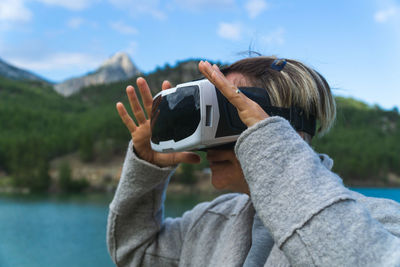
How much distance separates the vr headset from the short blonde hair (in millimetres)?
49

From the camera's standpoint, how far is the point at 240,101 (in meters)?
1.10

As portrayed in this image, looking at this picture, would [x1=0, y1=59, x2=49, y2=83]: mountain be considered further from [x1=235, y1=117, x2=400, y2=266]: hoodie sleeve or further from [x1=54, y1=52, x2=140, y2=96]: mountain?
[x1=235, y1=117, x2=400, y2=266]: hoodie sleeve

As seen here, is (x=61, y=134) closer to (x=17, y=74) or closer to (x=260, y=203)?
(x=17, y=74)

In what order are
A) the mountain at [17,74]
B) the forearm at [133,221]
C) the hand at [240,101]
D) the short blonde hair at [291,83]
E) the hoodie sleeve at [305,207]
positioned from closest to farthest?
the hoodie sleeve at [305,207] < the hand at [240,101] < the short blonde hair at [291,83] < the forearm at [133,221] < the mountain at [17,74]

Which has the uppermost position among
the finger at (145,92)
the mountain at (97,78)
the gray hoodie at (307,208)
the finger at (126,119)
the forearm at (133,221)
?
the mountain at (97,78)

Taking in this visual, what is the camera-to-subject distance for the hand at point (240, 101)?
3.55 feet

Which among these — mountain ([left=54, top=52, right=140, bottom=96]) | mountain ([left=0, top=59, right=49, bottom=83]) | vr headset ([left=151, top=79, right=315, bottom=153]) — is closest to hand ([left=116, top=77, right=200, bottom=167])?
mountain ([left=54, top=52, right=140, bottom=96])

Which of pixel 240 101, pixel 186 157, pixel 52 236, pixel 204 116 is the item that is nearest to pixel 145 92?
pixel 186 157

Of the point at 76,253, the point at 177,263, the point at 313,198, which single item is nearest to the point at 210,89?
the point at 313,198

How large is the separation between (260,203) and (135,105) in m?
0.89

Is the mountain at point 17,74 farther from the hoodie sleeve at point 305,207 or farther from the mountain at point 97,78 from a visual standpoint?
the hoodie sleeve at point 305,207

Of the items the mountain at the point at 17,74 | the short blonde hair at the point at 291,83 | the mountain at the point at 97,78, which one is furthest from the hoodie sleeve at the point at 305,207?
the mountain at the point at 17,74

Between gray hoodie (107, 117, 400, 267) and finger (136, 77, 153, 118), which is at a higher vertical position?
finger (136, 77, 153, 118)

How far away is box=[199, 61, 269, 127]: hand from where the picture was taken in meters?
1.08
